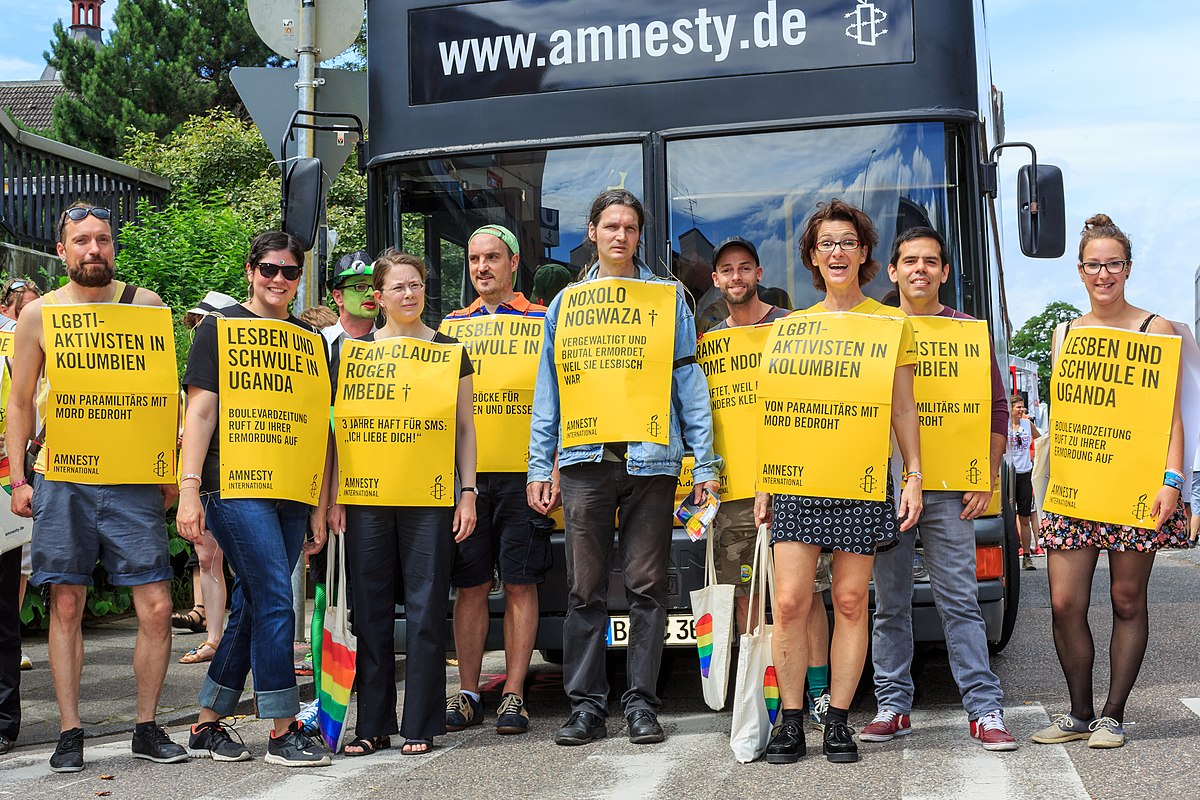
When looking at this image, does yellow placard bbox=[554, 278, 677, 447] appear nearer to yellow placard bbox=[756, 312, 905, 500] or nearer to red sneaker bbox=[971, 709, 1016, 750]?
yellow placard bbox=[756, 312, 905, 500]

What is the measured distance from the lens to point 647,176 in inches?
263

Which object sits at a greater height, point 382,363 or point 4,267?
point 4,267

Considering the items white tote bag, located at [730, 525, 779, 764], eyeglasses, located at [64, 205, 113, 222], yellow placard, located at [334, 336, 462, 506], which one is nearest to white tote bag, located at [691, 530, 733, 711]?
Result: white tote bag, located at [730, 525, 779, 764]

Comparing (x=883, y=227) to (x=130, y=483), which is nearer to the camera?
(x=130, y=483)

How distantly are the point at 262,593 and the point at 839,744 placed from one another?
229 centimetres

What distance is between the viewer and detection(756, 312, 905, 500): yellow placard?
5402 mm

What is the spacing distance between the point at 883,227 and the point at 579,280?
1386 mm

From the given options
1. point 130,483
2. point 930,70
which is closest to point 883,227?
point 930,70

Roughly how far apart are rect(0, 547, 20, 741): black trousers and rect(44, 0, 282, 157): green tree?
28.1m

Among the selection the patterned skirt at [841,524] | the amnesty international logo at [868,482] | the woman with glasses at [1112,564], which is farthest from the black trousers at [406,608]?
the woman with glasses at [1112,564]

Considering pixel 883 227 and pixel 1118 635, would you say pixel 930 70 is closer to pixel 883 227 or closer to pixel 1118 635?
pixel 883 227

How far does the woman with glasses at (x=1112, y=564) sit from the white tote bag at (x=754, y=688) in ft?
3.55

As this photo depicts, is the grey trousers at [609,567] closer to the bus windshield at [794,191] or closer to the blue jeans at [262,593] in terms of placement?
the bus windshield at [794,191]

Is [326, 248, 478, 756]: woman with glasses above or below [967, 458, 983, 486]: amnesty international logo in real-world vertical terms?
below
